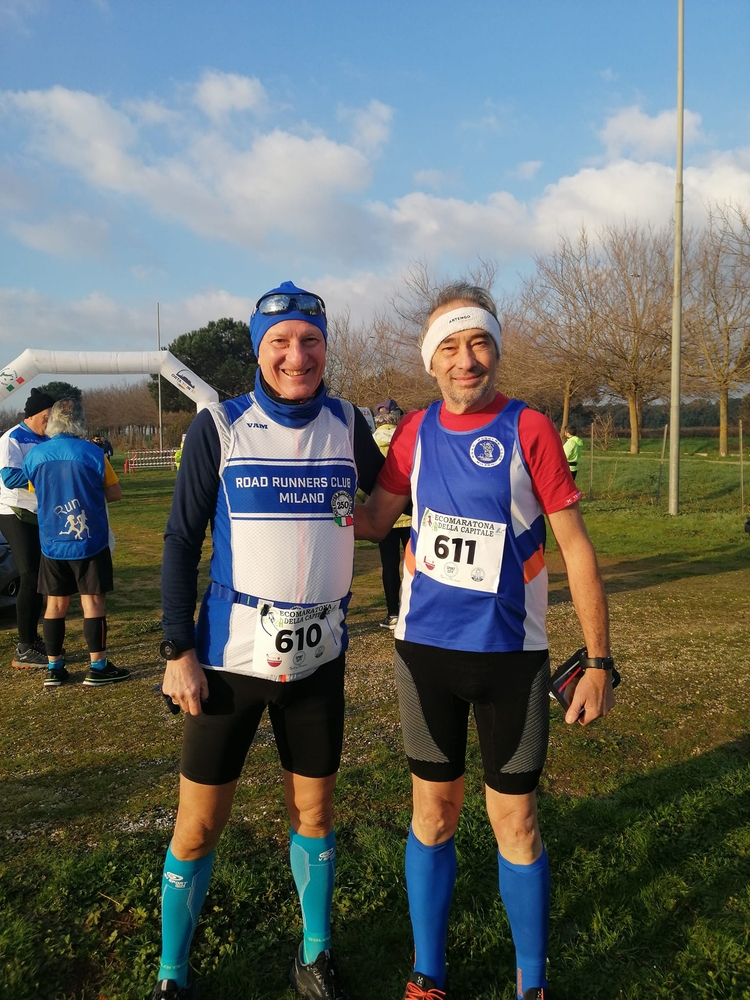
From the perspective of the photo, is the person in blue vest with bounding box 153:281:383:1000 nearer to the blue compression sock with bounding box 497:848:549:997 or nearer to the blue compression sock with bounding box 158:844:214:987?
the blue compression sock with bounding box 158:844:214:987

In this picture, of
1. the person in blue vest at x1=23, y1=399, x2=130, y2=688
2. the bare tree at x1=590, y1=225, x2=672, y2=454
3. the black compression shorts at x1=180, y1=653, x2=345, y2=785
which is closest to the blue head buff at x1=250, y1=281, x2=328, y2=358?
the black compression shorts at x1=180, y1=653, x2=345, y2=785

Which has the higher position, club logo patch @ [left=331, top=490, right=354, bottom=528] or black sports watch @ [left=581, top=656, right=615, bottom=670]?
club logo patch @ [left=331, top=490, right=354, bottom=528]

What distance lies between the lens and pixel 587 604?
7.02 ft

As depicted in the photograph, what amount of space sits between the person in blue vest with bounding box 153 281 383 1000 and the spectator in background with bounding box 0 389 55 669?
162 inches

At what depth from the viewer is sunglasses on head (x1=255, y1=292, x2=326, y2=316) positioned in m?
2.19

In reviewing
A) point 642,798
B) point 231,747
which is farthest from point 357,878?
point 642,798

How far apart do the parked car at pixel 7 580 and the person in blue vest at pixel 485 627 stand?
6.08 metres

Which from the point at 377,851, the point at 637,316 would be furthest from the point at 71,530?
the point at 637,316

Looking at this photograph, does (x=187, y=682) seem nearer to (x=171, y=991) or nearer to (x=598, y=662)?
(x=171, y=991)

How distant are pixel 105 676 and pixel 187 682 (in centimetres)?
363

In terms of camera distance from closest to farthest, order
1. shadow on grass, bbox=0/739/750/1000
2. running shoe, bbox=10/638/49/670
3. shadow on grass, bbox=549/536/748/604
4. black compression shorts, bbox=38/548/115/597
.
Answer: shadow on grass, bbox=0/739/750/1000 → black compression shorts, bbox=38/548/115/597 → running shoe, bbox=10/638/49/670 → shadow on grass, bbox=549/536/748/604

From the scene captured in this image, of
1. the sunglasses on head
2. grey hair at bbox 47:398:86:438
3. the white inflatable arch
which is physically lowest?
grey hair at bbox 47:398:86:438

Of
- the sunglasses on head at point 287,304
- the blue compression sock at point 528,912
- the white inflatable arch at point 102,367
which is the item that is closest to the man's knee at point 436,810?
the blue compression sock at point 528,912

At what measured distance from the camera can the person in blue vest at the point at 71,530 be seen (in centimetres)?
514
